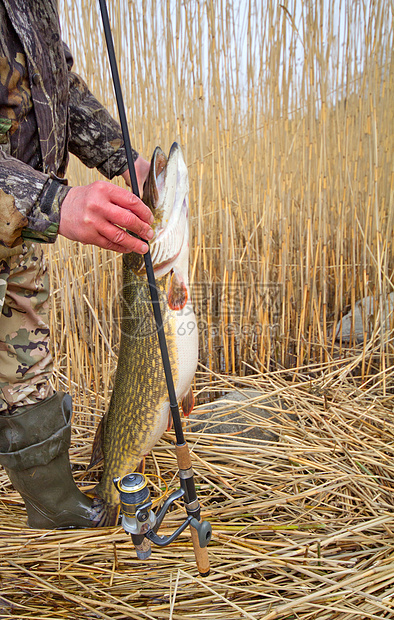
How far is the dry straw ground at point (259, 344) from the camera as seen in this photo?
49.0 inches

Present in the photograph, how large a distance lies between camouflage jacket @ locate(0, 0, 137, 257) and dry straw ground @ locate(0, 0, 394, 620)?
87 centimetres

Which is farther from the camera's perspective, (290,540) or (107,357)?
(107,357)

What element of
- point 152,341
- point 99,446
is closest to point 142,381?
point 152,341

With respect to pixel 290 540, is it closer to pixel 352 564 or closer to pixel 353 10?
pixel 352 564

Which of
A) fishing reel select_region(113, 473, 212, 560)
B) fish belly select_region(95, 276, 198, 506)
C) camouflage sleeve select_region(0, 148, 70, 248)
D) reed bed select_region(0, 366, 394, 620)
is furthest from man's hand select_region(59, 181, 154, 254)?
reed bed select_region(0, 366, 394, 620)

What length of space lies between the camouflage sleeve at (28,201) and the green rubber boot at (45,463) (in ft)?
1.91

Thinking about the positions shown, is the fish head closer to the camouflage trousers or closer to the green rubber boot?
the camouflage trousers

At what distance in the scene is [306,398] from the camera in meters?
2.15

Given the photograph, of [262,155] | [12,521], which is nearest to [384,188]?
[262,155]

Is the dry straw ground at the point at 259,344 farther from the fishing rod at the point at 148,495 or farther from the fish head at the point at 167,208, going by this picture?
the fish head at the point at 167,208

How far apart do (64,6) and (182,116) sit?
2.57 feet

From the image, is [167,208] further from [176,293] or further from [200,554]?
[200,554]

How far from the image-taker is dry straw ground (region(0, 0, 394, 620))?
124 centimetres

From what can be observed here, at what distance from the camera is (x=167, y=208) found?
1.25 meters
